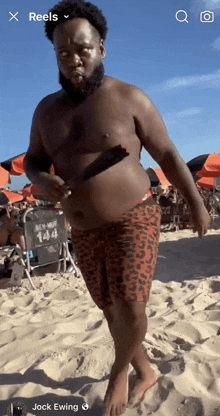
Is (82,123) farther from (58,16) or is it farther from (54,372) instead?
(54,372)

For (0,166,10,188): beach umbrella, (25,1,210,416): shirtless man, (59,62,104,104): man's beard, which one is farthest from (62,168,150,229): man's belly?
(0,166,10,188): beach umbrella

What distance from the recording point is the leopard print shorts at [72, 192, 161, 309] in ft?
5.69

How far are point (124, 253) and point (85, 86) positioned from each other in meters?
0.79

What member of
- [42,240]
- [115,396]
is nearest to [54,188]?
[115,396]

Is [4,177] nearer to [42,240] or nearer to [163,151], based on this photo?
[42,240]

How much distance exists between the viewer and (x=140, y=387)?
2.00 metres

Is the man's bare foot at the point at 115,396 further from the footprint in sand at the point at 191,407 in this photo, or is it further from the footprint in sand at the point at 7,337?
the footprint in sand at the point at 7,337

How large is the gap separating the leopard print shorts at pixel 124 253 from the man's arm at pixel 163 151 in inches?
7.1

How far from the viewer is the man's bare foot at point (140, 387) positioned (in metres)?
1.94

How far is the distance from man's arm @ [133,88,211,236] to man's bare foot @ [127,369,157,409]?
2.75ft

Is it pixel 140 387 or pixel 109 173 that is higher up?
pixel 109 173

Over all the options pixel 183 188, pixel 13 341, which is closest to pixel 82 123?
pixel 183 188

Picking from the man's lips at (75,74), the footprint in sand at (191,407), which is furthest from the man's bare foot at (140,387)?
the man's lips at (75,74)

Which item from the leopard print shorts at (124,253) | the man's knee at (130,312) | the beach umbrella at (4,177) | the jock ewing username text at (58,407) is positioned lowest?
the jock ewing username text at (58,407)
